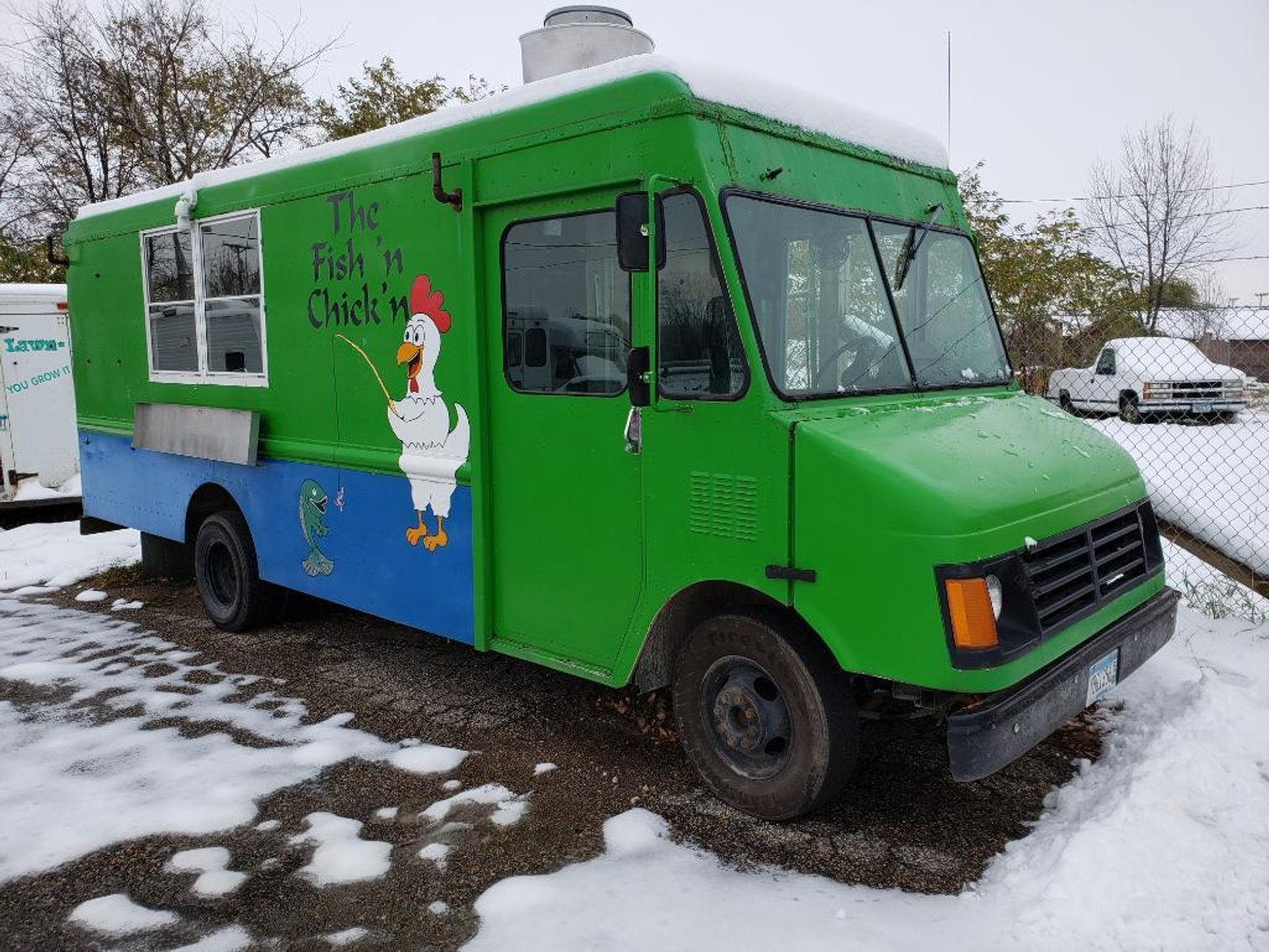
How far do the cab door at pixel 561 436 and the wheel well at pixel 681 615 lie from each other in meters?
0.14

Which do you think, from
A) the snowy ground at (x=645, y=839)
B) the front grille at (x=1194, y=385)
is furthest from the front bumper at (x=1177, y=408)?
the snowy ground at (x=645, y=839)

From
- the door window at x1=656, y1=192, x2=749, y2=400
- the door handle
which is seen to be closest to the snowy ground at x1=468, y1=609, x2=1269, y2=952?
the door handle

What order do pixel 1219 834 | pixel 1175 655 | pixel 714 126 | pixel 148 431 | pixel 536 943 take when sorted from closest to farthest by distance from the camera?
→ pixel 536 943
pixel 1219 834
pixel 714 126
pixel 1175 655
pixel 148 431

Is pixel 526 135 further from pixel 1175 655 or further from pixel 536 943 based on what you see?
pixel 1175 655

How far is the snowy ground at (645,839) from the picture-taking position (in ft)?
9.66

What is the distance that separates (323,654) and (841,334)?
386 cm

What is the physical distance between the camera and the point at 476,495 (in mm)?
4469

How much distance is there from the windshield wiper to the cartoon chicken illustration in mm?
2030

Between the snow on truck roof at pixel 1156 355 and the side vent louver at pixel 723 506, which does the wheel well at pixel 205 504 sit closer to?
the side vent louver at pixel 723 506

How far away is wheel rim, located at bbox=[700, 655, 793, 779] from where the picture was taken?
11.9 feet

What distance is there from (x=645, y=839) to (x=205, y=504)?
437cm

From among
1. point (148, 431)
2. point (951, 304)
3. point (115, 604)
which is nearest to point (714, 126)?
point (951, 304)

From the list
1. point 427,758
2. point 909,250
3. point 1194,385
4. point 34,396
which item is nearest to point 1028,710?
point 909,250

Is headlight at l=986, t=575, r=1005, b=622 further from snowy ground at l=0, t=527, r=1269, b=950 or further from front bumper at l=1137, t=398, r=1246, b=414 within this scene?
front bumper at l=1137, t=398, r=1246, b=414
